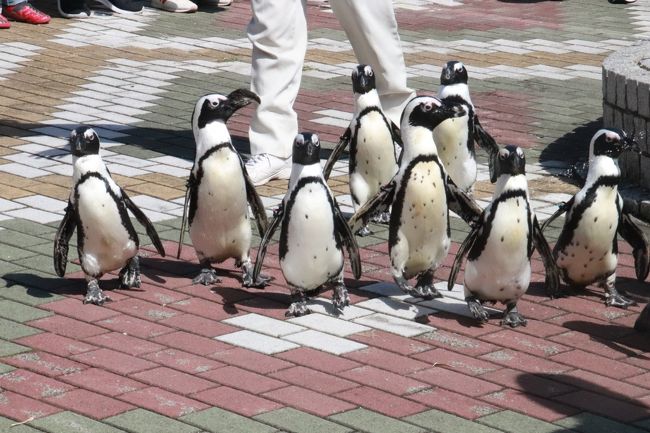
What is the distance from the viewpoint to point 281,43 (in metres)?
7.18

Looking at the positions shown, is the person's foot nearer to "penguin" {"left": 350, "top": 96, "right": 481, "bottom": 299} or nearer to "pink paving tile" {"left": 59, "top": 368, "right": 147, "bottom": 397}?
"penguin" {"left": 350, "top": 96, "right": 481, "bottom": 299}

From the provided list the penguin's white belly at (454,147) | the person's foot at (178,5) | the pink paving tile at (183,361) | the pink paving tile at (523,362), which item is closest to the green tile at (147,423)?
the pink paving tile at (183,361)

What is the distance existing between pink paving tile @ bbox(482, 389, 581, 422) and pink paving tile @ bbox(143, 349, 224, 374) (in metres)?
0.98

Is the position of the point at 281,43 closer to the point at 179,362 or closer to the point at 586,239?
the point at 586,239

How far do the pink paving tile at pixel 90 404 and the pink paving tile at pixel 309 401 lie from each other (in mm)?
494

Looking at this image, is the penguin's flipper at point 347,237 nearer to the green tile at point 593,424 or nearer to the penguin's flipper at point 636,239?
the penguin's flipper at point 636,239

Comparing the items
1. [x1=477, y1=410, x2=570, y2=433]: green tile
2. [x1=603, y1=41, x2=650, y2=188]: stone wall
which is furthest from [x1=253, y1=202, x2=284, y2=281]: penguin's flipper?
[x1=603, y1=41, x2=650, y2=188]: stone wall

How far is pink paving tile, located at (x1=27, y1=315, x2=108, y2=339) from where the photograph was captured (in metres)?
5.00

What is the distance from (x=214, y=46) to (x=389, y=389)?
6.94 metres

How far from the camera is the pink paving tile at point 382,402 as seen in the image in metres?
4.33

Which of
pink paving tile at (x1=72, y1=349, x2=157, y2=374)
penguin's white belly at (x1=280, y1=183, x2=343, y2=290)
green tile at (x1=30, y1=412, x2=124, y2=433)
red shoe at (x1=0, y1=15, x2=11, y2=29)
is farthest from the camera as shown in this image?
red shoe at (x1=0, y1=15, x2=11, y2=29)

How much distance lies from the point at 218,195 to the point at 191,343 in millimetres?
757

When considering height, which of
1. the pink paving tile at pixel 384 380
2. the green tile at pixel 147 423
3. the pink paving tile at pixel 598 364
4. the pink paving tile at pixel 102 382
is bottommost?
the pink paving tile at pixel 598 364

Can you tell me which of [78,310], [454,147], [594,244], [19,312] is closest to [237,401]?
[78,310]
